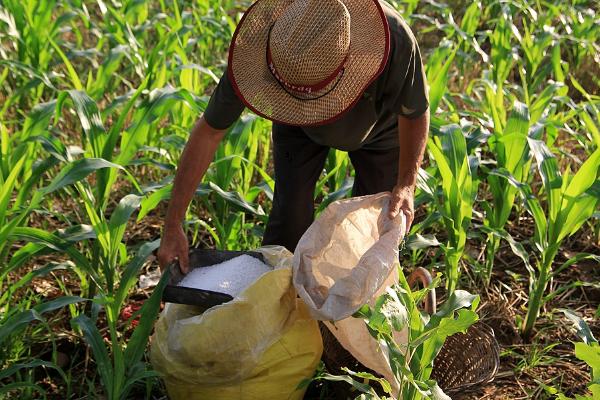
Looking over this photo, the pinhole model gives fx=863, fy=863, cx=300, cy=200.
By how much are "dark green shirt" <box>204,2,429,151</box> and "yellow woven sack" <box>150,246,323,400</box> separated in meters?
0.42

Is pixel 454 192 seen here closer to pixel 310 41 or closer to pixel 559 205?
pixel 559 205

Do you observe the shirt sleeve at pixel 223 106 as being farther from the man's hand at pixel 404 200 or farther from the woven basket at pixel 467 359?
the woven basket at pixel 467 359

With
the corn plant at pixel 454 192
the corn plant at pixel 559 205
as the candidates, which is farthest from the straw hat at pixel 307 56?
the corn plant at pixel 559 205

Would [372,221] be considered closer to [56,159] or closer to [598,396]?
[598,396]

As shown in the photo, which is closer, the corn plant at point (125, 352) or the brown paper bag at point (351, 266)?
the brown paper bag at point (351, 266)

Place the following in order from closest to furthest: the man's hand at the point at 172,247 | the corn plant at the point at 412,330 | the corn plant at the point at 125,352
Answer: the corn plant at the point at 412,330
the corn plant at the point at 125,352
the man's hand at the point at 172,247

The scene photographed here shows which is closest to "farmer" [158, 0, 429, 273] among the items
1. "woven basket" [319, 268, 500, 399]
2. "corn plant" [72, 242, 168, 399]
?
"corn plant" [72, 242, 168, 399]

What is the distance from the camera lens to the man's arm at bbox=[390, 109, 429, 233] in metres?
2.34

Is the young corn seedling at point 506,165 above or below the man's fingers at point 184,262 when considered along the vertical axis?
below

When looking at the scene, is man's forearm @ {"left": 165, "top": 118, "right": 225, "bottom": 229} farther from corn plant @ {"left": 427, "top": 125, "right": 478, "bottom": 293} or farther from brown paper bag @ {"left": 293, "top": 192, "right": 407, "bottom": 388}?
corn plant @ {"left": 427, "top": 125, "right": 478, "bottom": 293}

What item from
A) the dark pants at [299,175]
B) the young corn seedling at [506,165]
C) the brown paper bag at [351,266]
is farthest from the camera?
the young corn seedling at [506,165]

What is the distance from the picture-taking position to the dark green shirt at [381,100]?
7.11 ft

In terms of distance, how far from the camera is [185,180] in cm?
230

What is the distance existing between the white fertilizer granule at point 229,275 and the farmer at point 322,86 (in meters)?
0.07
